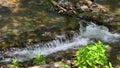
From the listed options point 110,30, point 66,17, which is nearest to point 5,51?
point 66,17

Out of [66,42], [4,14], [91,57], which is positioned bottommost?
[66,42]

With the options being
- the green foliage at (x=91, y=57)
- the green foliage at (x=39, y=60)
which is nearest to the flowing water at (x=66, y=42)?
the green foliage at (x=39, y=60)

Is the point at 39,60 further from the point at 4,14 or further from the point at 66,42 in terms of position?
the point at 4,14

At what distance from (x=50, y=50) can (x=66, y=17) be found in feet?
6.95

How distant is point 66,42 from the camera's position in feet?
31.4

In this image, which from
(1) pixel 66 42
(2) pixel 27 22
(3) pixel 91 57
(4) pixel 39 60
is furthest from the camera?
(2) pixel 27 22

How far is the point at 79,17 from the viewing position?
432 inches

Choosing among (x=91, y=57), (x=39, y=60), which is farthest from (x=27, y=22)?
(x=91, y=57)

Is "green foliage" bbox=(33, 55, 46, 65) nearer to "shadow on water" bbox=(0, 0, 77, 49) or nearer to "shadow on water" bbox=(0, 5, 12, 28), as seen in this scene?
"shadow on water" bbox=(0, 0, 77, 49)

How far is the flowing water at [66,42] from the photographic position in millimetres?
8852

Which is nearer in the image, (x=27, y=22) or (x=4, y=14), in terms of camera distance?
(x=27, y=22)

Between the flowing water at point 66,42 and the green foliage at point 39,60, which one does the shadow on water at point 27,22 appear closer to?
the flowing water at point 66,42

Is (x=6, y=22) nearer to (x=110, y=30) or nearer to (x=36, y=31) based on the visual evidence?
(x=36, y=31)

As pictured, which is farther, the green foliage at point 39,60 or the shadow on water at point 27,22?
the shadow on water at point 27,22
